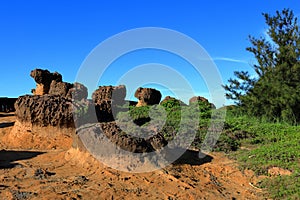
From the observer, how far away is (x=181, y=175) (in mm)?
6324

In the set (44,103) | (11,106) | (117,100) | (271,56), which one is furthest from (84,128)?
(11,106)

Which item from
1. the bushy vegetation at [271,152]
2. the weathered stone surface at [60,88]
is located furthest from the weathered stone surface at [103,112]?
the bushy vegetation at [271,152]

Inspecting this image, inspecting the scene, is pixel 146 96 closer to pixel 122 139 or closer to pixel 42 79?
pixel 42 79

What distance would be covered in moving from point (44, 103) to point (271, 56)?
10.0 m

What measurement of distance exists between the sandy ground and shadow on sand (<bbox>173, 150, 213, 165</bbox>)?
0.04 meters

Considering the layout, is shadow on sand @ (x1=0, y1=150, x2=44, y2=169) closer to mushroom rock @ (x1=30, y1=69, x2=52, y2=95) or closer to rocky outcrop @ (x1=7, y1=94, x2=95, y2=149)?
rocky outcrop @ (x1=7, y1=94, x2=95, y2=149)

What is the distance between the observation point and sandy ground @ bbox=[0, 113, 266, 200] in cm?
518

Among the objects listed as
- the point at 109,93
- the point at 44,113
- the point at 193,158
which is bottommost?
the point at 193,158

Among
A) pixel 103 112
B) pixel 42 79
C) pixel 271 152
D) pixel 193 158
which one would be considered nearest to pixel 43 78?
pixel 42 79

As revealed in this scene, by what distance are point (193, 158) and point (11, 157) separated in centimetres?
420

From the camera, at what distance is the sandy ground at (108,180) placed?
5.18 m

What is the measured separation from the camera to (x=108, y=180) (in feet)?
18.7

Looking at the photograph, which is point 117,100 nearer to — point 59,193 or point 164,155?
point 164,155

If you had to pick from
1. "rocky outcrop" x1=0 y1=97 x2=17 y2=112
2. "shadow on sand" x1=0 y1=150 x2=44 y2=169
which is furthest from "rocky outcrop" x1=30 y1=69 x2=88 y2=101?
"shadow on sand" x1=0 y1=150 x2=44 y2=169
